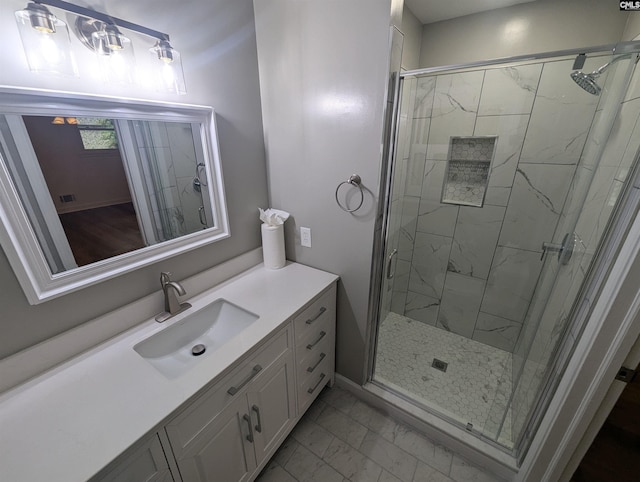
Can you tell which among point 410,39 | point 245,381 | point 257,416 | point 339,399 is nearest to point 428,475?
point 339,399

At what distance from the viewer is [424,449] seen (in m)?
1.45

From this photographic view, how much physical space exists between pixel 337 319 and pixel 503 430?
3.59 ft

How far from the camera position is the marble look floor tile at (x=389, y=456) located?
4.42 feet

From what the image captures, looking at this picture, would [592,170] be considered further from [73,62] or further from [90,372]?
[90,372]

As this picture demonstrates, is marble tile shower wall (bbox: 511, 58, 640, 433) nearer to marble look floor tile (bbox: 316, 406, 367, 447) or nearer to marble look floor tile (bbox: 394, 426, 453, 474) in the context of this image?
marble look floor tile (bbox: 394, 426, 453, 474)

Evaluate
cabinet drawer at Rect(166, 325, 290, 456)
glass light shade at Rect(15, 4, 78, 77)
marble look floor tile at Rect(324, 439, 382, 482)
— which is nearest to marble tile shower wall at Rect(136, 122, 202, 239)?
glass light shade at Rect(15, 4, 78, 77)

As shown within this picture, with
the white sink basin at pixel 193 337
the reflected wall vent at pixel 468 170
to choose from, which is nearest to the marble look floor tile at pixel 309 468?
the white sink basin at pixel 193 337

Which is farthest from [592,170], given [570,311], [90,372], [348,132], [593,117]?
[90,372]

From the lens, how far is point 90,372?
0.93 metres

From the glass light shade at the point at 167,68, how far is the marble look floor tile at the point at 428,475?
2182mm

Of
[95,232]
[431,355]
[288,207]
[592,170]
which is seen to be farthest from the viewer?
[431,355]

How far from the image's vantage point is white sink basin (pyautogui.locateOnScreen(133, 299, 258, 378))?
1.11m

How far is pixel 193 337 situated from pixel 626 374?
1.65 m

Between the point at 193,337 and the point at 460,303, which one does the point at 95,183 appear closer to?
the point at 193,337
